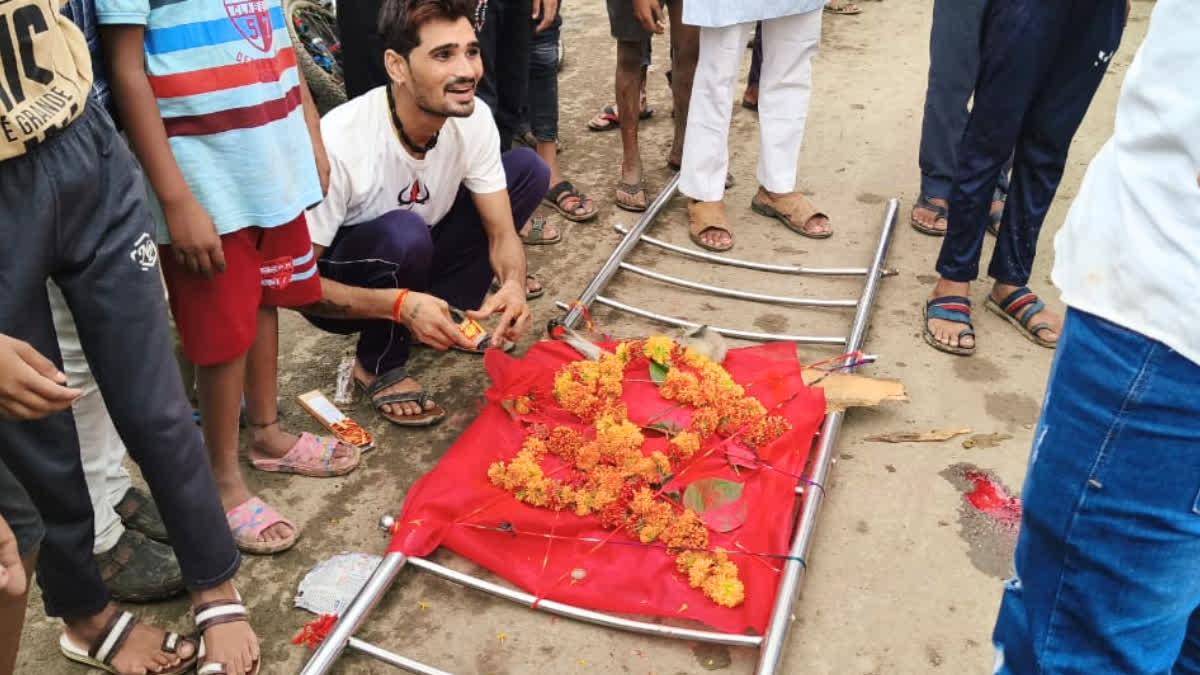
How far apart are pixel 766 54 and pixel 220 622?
263cm

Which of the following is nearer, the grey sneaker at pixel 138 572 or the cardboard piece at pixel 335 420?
the grey sneaker at pixel 138 572

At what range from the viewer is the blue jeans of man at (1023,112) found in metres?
2.50

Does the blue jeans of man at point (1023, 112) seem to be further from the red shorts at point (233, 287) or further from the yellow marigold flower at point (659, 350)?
the red shorts at point (233, 287)

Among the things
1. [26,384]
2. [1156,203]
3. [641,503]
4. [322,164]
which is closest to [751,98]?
[322,164]

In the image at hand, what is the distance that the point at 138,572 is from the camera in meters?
1.94

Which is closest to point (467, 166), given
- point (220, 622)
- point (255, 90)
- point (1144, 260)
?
point (255, 90)

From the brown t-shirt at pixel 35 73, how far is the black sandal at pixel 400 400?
4.25ft

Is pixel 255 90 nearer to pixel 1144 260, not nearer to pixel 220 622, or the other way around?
pixel 220 622

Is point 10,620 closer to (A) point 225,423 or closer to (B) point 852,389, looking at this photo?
(A) point 225,423

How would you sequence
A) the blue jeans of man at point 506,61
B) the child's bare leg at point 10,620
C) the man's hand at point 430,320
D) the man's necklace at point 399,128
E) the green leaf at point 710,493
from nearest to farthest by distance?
the child's bare leg at point 10,620 < the green leaf at point 710,493 < the man's hand at point 430,320 < the man's necklace at point 399,128 < the blue jeans of man at point 506,61

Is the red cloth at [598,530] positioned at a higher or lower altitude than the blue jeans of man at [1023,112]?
lower

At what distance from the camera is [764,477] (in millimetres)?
2213

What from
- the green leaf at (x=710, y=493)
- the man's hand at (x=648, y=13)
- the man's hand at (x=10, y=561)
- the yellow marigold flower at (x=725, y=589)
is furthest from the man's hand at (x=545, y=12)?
the man's hand at (x=10, y=561)

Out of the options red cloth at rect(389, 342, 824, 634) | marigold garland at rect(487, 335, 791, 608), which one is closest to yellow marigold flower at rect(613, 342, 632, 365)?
marigold garland at rect(487, 335, 791, 608)
